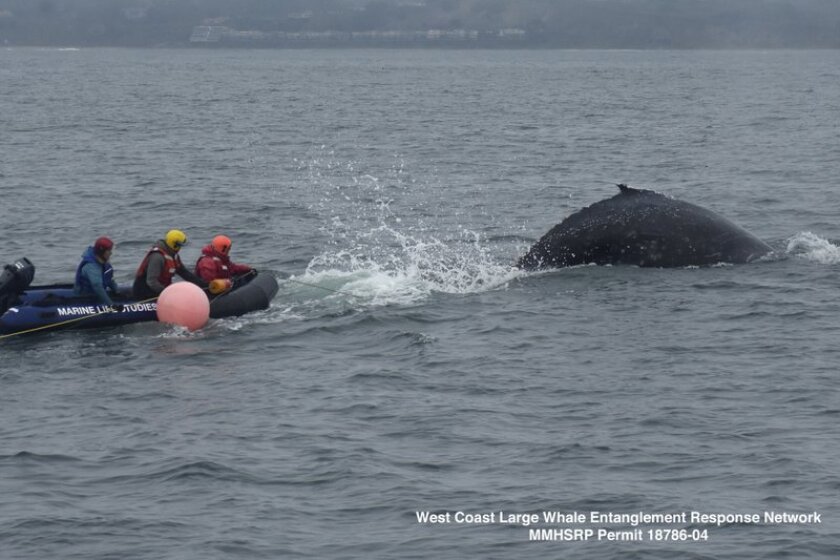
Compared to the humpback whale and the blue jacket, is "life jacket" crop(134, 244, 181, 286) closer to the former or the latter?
the blue jacket

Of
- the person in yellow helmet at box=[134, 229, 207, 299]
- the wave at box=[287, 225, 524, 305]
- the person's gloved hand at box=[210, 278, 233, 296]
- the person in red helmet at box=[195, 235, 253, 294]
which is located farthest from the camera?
the wave at box=[287, 225, 524, 305]

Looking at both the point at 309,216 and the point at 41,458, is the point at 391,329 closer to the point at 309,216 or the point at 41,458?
the point at 41,458

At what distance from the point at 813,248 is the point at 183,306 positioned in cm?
1283

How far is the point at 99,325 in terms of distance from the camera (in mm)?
22938

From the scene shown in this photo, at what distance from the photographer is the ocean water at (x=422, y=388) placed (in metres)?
14.7

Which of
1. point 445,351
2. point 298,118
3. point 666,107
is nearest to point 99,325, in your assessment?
point 445,351

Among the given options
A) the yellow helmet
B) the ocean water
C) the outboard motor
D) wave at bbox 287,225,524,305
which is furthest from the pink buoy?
wave at bbox 287,225,524,305

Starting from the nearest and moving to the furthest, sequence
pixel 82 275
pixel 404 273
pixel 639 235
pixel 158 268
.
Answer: pixel 82 275 < pixel 158 268 < pixel 639 235 < pixel 404 273

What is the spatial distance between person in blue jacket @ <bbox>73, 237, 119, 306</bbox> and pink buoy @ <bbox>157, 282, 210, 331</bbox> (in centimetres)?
102

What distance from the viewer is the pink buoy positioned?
2230 cm

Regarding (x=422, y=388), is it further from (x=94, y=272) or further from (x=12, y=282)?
(x=12, y=282)

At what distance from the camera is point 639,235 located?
24.8m

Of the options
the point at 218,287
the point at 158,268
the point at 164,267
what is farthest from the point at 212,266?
the point at 158,268

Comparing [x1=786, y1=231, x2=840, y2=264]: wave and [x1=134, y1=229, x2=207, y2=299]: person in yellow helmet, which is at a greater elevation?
[x1=134, y1=229, x2=207, y2=299]: person in yellow helmet
